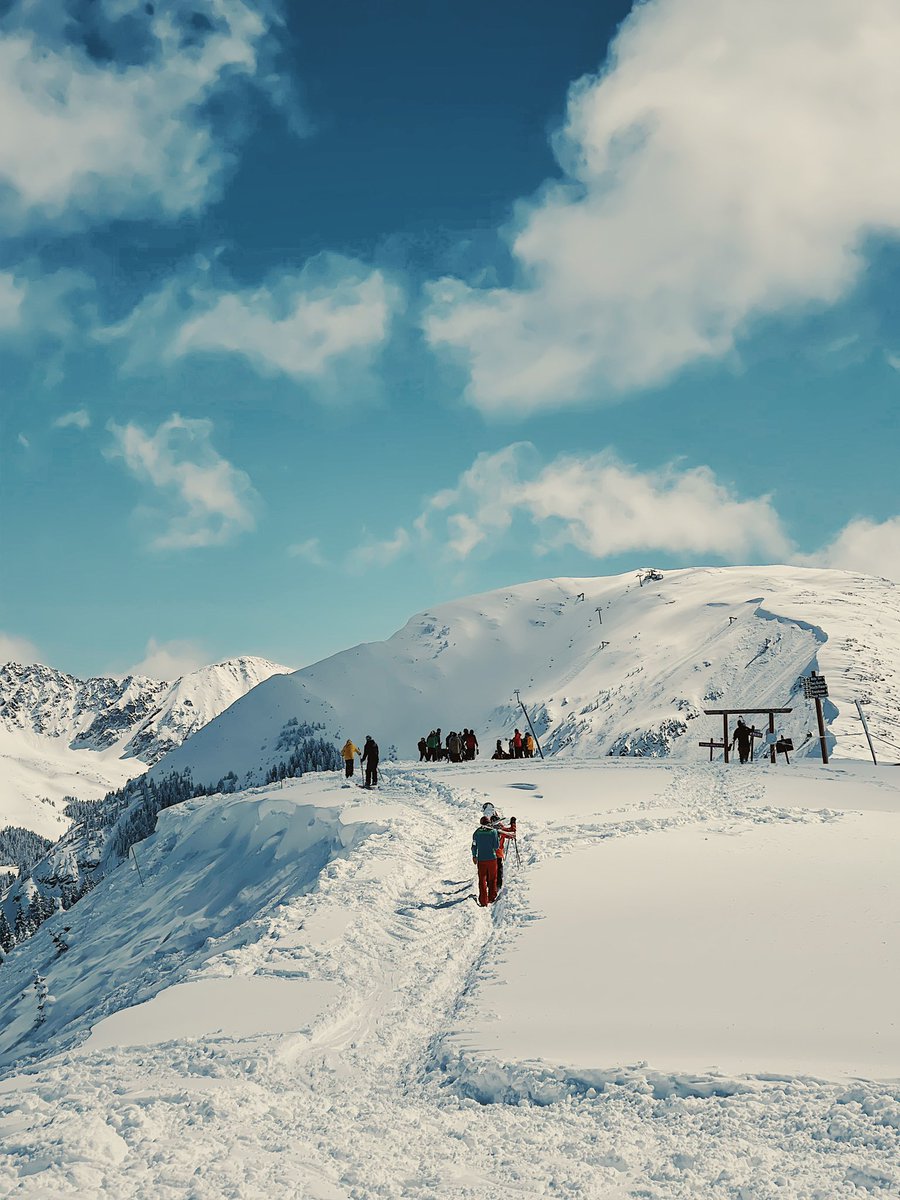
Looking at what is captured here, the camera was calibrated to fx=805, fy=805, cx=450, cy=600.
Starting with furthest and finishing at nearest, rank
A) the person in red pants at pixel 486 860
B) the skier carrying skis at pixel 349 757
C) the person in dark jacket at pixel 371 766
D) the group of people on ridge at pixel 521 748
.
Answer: the group of people on ridge at pixel 521 748, the skier carrying skis at pixel 349 757, the person in dark jacket at pixel 371 766, the person in red pants at pixel 486 860

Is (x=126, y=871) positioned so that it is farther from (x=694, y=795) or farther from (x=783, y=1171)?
(x=783, y=1171)

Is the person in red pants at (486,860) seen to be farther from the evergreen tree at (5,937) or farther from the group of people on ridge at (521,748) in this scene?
the evergreen tree at (5,937)

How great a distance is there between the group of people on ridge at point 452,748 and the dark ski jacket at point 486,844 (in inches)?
993

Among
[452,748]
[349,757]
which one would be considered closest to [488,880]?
[349,757]

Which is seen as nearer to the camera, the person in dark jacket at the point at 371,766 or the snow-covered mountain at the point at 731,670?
the person in dark jacket at the point at 371,766

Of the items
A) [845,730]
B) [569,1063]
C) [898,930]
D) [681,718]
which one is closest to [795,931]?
[898,930]

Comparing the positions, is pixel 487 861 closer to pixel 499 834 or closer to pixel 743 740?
pixel 499 834

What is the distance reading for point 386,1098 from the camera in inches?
345

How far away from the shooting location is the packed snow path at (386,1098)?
6.62m

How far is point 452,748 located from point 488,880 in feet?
88.1

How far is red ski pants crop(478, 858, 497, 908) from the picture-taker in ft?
54.5

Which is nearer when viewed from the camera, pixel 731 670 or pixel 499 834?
pixel 499 834

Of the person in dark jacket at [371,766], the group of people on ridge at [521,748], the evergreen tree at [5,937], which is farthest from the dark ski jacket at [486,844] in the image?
the evergreen tree at [5,937]

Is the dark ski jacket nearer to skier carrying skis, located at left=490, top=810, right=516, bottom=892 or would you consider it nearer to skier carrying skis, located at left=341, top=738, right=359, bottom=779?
skier carrying skis, located at left=490, top=810, right=516, bottom=892
